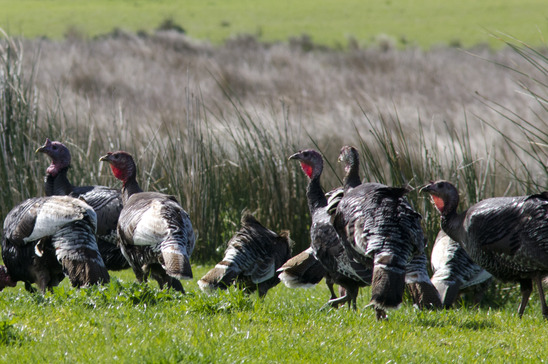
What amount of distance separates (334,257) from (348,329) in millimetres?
1496

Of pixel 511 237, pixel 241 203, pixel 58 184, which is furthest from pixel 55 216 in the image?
pixel 511 237

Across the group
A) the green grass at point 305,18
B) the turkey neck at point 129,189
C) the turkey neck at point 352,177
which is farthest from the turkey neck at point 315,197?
the green grass at point 305,18

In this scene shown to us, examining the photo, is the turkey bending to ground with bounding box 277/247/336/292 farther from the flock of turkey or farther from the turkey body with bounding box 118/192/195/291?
the turkey body with bounding box 118/192/195/291

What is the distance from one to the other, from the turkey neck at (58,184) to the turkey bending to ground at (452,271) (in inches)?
181

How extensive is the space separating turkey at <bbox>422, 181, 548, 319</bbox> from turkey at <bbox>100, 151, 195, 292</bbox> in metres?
2.71

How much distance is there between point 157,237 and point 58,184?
2.80 metres

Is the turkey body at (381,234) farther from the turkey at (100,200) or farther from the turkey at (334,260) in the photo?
the turkey at (100,200)

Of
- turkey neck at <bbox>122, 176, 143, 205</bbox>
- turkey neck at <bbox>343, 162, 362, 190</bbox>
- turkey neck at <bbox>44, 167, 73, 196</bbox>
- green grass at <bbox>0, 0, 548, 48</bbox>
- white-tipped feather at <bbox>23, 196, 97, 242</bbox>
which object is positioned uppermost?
turkey neck at <bbox>343, 162, 362, 190</bbox>

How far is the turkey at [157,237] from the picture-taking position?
23.6ft

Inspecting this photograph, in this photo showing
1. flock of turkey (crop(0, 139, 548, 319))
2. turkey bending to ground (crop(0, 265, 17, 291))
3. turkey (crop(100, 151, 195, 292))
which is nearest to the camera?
flock of turkey (crop(0, 139, 548, 319))

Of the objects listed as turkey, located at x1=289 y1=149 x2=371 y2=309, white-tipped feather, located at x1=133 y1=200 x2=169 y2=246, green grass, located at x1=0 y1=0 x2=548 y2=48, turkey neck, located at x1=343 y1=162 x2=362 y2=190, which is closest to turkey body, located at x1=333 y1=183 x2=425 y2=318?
turkey, located at x1=289 y1=149 x2=371 y2=309

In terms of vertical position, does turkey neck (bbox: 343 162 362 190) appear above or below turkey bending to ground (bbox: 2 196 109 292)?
above

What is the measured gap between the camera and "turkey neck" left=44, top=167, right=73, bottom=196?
31.9 feet

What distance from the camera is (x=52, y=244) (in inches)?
300
